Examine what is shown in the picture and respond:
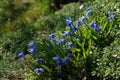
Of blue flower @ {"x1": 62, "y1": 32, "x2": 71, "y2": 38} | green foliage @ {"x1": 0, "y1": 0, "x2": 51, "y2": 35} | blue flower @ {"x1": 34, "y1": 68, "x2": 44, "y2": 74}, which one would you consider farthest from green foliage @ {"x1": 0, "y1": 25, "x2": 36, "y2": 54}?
green foliage @ {"x1": 0, "y1": 0, "x2": 51, "y2": 35}

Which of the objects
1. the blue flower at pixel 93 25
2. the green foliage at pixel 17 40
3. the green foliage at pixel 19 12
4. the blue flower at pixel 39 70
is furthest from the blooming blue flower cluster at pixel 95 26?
the green foliage at pixel 19 12

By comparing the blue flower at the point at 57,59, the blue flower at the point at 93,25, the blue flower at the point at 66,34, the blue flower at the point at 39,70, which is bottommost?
the blue flower at the point at 39,70

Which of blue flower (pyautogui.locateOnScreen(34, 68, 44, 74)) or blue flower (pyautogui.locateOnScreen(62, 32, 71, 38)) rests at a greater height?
blue flower (pyautogui.locateOnScreen(62, 32, 71, 38))

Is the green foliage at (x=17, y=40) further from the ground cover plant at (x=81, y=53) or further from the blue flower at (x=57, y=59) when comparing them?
the blue flower at (x=57, y=59)

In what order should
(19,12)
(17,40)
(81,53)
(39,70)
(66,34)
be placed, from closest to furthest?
1. (39,70)
2. (81,53)
3. (66,34)
4. (17,40)
5. (19,12)

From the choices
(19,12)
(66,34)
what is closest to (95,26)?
(66,34)

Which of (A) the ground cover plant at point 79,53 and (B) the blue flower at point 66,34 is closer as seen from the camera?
(A) the ground cover plant at point 79,53

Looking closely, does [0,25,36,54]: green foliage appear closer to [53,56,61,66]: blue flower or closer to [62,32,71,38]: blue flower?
[62,32,71,38]: blue flower

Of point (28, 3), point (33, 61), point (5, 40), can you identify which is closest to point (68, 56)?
point (33, 61)

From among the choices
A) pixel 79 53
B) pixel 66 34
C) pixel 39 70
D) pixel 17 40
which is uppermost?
pixel 17 40

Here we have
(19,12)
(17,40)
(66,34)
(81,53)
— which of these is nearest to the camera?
(81,53)

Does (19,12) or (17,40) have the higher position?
(19,12)

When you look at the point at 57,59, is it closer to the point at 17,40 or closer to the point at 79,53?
the point at 79,53

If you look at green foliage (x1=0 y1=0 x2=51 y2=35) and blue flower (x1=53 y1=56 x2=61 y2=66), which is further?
green foliage (x1=0 y1=0 x2=51 y2=35)
